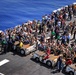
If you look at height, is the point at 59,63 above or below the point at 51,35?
below

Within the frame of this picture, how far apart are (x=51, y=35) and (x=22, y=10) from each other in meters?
25.2

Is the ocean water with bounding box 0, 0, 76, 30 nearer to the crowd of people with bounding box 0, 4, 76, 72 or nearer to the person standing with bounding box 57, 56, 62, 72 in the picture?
the crowd of people with bounding box 0, 4, 76, 72

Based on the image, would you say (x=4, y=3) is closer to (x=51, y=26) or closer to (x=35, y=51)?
(x=51, y=26)

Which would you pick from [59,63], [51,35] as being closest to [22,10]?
[51,35]

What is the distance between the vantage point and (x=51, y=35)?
31250 millimetres

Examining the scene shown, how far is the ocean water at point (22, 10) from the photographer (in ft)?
158

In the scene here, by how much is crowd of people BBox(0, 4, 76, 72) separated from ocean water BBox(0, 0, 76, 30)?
449 inches

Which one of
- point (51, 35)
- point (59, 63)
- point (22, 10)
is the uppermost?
point (22, 10)

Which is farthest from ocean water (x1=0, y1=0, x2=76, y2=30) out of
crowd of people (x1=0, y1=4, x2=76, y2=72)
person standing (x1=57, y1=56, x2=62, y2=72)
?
person standing (x1=57, y1=56, x2=62, y2=72)

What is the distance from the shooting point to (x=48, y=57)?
25.5 metres

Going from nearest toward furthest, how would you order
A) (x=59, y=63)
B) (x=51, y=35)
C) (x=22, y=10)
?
(x=59, y=63)
(x=51, y=35)
(x=22, y=10)

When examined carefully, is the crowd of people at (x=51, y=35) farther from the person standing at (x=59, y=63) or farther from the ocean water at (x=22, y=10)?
the ocean water at (x=22, y=10)

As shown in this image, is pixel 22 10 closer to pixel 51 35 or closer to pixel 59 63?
pixel 51 35

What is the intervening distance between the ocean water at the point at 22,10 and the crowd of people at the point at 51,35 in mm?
11402
